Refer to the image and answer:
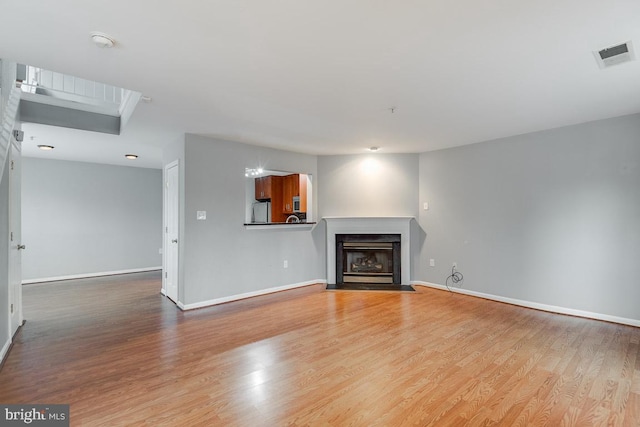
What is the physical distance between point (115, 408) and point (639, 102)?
519 cm

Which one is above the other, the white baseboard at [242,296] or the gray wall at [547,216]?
the gray wall at [547,216]

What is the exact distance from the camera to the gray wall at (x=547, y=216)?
11.0 feet

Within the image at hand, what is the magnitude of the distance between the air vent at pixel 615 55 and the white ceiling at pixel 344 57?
0.16 feet

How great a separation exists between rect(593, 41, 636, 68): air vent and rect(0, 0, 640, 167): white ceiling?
5 cm

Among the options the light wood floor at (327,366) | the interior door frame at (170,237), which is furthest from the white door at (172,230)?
the light wood floor at (327,366)

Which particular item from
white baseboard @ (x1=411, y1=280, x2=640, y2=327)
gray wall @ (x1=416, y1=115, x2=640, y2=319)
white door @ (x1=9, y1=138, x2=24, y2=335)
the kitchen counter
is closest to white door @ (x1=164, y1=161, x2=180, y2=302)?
the kitchen counter

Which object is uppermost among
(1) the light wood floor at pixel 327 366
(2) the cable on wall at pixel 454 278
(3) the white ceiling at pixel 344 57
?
(3) the white ceiling at pixel 344 57

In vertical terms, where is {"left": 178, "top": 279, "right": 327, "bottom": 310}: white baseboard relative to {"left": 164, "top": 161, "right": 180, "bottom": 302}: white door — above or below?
below

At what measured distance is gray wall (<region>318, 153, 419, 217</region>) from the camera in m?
5.21

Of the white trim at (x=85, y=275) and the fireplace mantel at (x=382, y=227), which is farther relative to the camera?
the white trim at (x=85, y=275)

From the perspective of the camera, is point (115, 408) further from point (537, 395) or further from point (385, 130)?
point (385, 130)

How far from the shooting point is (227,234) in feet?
14.1

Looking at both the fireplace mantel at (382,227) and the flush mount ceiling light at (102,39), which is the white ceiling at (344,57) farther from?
the fireplace mantel at (382,227)

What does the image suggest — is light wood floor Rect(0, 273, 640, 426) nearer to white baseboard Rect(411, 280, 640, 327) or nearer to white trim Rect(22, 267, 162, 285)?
white baseboard Rect(411, 280, 640, 327)
